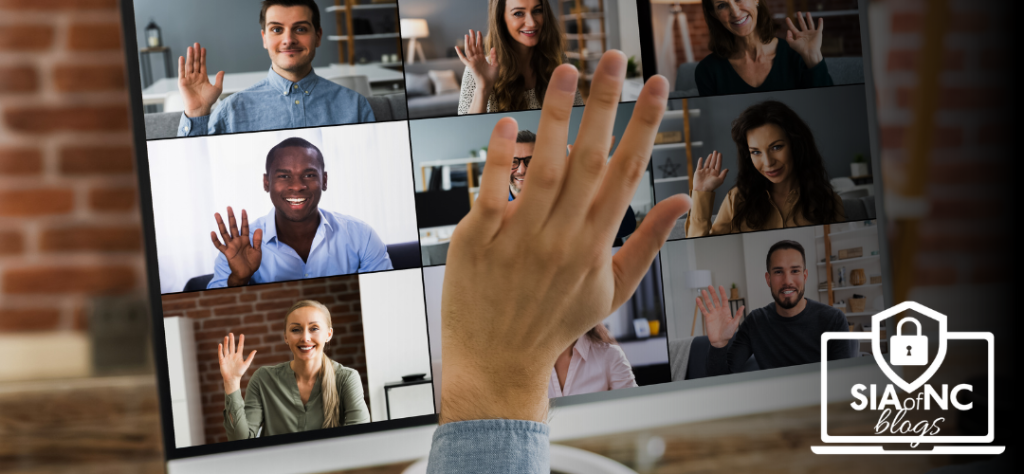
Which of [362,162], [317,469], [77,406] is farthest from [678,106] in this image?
[77,406]

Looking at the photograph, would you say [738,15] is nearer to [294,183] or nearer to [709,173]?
[709,173]

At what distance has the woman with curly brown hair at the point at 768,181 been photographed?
2021 mm

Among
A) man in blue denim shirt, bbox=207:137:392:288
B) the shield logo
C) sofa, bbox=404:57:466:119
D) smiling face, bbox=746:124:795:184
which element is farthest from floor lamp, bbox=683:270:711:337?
man in blue denim shirt, bbox=207:137:392:288

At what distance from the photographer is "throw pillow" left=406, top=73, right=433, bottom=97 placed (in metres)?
1.85

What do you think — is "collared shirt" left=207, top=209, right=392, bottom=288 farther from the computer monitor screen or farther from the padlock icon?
the padlock icon

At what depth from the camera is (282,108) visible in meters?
1.79

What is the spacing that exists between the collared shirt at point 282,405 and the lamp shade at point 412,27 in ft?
3.17

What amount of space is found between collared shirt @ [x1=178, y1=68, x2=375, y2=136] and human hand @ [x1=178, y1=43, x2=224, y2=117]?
0.02 meters

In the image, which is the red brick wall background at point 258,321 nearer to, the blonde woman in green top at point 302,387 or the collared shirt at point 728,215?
the blonde woman in green top at point 302,387

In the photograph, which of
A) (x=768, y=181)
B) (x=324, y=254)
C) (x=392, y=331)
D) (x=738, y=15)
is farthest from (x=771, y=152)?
(x=324, y=254)

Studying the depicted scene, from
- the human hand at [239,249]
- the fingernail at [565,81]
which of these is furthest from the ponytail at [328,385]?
the fingernail at [565,81]

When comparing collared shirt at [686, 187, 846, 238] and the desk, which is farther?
collared shirt at [686, 187, 846, 238]

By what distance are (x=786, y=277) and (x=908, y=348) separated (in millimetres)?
520

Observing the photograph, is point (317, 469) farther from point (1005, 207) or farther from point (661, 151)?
point (1005, 207)
